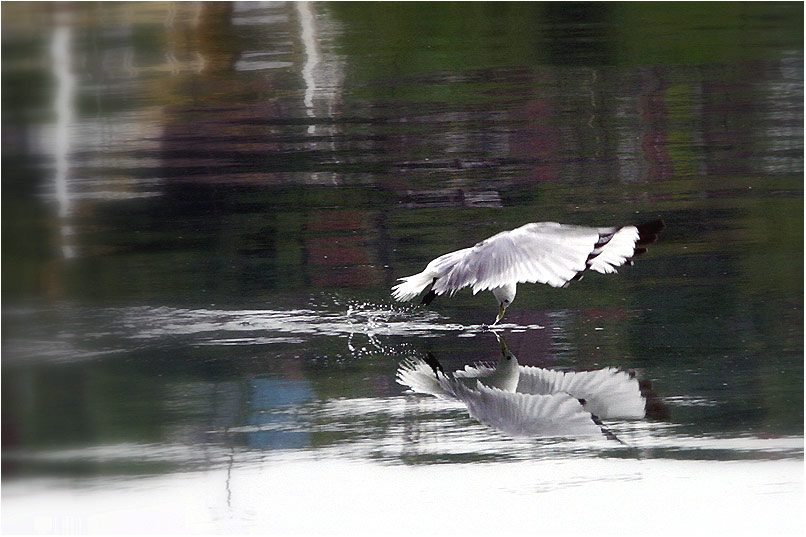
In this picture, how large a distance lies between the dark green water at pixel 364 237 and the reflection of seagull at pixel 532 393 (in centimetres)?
8

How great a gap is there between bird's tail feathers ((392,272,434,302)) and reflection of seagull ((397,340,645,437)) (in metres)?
0.36

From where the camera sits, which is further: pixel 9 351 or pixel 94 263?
pixel 94 263

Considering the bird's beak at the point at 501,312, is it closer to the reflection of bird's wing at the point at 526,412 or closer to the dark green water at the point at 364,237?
the dark green water at the point at 364,237

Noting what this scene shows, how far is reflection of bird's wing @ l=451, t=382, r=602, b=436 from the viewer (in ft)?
12.3

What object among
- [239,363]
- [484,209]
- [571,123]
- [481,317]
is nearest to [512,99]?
[571,123]

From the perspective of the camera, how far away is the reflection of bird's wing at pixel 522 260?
4223mm

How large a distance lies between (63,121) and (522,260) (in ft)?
13.1

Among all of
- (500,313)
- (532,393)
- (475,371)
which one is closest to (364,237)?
(500,313)

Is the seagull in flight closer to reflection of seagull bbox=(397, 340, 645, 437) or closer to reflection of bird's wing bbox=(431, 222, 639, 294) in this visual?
reflection of seagull bbox=(397, 340, 645, 437)

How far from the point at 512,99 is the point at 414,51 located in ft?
3.04

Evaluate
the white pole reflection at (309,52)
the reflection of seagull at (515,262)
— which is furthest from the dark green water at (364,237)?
the reflection of seagull at (515,262)

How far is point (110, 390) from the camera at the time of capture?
14.0ft

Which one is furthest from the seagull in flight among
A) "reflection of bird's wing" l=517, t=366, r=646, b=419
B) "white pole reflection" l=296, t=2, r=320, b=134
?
"white pole reflection" l=296, t=2, r=320, b=134

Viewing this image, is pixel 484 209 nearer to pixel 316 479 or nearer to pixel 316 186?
pixel 316 186
